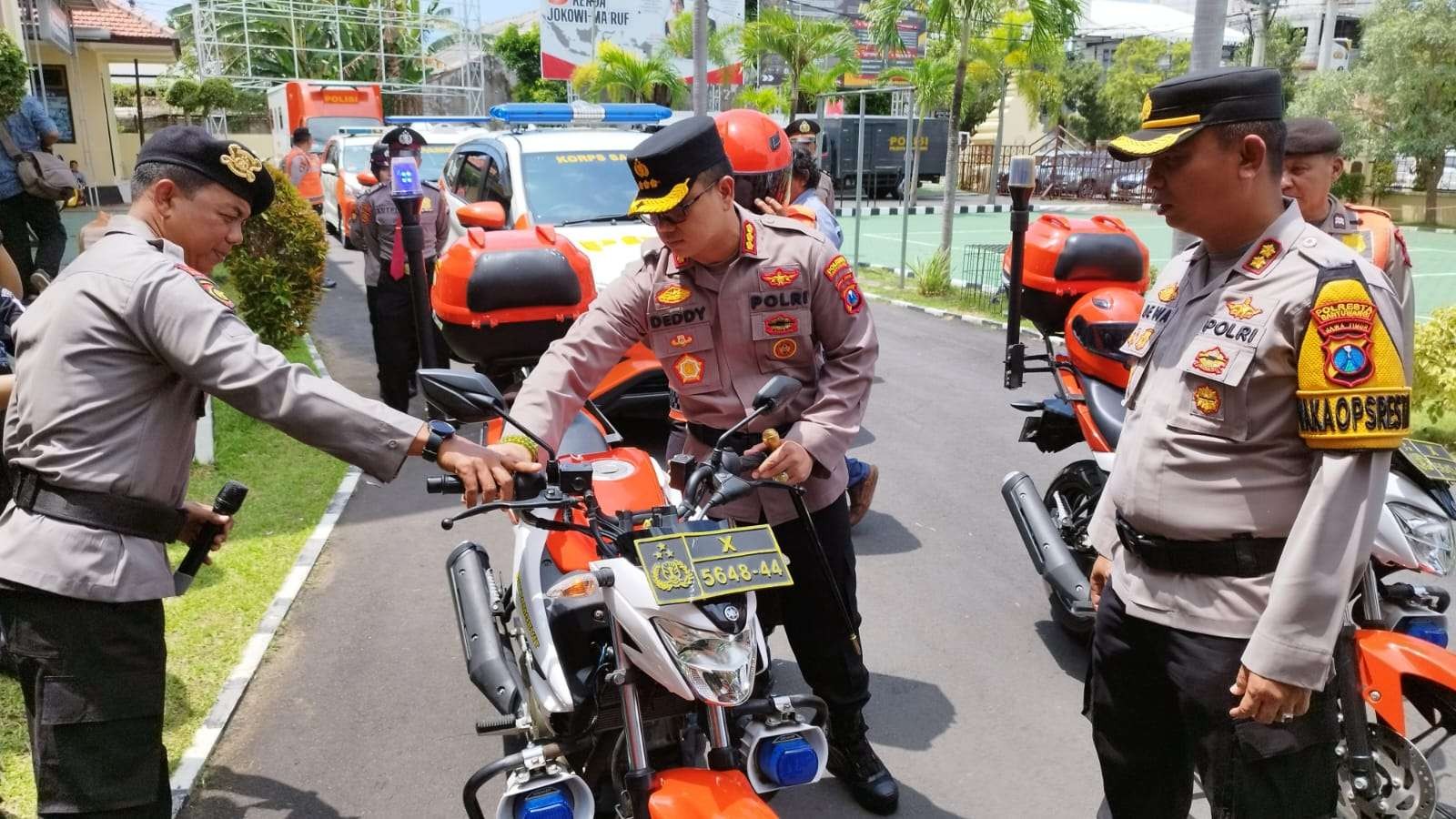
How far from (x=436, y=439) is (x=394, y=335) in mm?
5590

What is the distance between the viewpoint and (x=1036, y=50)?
45.3 feet

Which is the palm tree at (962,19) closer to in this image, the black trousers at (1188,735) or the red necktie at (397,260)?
the red necktie at (397,260)

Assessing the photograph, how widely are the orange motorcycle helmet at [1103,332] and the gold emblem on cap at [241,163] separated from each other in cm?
318

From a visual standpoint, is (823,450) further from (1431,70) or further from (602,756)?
(1431,70)

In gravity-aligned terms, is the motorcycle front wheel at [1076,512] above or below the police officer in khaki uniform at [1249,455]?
below

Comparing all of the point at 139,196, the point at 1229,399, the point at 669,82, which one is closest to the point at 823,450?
the point at 1229,399

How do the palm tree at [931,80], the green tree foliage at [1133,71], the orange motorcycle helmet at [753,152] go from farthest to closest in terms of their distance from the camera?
the green tree foliage at [1133,71] < the palm tree at [931,80] < the orange motorcycle helmet at [753,152]

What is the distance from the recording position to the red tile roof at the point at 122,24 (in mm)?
23938

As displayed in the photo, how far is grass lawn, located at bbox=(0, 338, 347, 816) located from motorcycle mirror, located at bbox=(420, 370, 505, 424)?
206cm

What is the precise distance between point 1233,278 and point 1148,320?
1.17 ft

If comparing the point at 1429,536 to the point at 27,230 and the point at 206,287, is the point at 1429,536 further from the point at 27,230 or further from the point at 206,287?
the point at 27,230

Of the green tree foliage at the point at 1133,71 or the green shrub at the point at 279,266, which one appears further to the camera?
the green tree foliage at the point at 1133,71

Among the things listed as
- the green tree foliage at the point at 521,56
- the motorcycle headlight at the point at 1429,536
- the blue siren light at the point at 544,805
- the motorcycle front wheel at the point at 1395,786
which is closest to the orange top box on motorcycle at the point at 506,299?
the blue siren light at the point at 544,805

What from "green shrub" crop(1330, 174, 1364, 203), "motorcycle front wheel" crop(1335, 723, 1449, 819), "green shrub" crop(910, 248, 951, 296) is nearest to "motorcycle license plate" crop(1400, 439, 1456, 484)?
"motorcycle front wheel" crop(1335, 723, 1449, 819)
